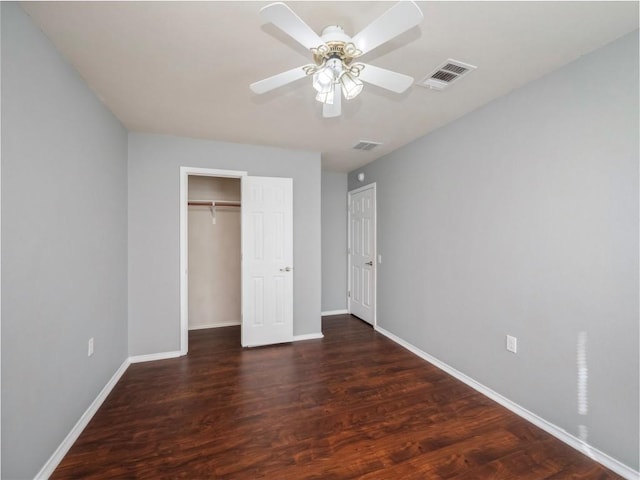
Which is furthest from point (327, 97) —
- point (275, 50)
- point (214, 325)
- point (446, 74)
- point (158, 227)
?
point (214, 325)

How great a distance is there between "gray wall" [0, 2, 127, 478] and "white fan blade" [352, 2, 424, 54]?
165 cm

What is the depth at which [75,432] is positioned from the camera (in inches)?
72.6

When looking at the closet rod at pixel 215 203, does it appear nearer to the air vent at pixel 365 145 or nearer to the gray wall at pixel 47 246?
the gray wall at pixel 47 246

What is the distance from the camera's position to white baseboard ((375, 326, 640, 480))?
1.60 meters

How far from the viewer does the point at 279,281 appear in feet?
11.5

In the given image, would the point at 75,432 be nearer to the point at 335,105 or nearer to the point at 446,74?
the point at 335,105

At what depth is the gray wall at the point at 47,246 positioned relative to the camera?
1312mm

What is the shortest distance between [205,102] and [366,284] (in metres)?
3.22

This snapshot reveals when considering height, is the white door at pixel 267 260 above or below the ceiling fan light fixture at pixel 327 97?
below

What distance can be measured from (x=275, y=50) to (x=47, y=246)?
5.79ft

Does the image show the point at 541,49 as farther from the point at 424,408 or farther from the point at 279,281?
the point at 279,281

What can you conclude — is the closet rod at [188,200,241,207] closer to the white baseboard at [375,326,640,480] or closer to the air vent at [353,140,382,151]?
the air vent at [353,140,382,151]

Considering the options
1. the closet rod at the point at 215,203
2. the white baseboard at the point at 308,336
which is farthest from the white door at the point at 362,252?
the closet rod at the point at 215,203

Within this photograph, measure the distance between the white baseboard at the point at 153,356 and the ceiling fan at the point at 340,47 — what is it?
293cm
